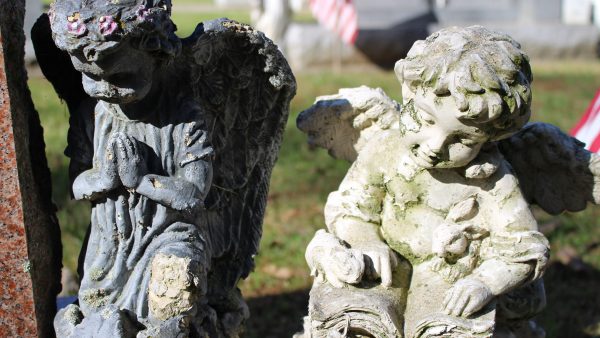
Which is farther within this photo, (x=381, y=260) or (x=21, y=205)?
(x=381, y=260)

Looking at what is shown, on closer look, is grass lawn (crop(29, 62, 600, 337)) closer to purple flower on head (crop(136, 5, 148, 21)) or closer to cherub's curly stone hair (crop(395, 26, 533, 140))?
purple flower on head (crop(136, 5, 148, 21))

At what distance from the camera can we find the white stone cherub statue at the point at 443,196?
228 centimetres

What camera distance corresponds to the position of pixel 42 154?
2.54 m

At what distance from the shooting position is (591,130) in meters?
3.41

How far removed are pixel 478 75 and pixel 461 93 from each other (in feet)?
0.22

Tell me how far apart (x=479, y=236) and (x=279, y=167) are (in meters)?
3.58

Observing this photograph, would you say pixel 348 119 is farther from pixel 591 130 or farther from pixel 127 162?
pixel 591 130

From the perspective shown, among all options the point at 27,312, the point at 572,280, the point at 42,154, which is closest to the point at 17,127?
the point at 42,154

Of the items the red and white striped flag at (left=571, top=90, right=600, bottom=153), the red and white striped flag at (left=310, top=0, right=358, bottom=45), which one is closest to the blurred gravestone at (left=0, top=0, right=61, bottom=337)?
the red and white striped flag at (left=571, top=90, right=600, bottom=153)

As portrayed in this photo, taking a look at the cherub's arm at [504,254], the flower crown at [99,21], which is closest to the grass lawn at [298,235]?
the flower crown at [99,21]

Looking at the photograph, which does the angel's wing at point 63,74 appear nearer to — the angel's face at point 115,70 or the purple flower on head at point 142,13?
the angel's face at point 115,70

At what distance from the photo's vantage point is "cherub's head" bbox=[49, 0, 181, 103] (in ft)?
6.78

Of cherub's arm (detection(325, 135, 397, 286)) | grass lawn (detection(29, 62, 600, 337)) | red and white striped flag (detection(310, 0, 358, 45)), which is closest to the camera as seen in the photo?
cherub's arm (detection(325, 135, 397, 286))

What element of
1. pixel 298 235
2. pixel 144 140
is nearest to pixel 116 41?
pixel 144 140
